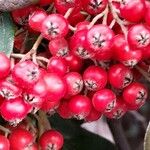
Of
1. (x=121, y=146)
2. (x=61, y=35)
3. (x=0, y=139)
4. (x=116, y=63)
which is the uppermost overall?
(x=61, y=35)

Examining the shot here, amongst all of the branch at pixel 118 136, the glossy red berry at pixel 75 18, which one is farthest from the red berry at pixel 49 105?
the branch at pixel 118 136

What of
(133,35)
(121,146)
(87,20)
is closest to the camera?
(133,35)

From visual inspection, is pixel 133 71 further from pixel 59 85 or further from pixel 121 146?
pixel 121 146

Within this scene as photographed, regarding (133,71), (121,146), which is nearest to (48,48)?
(133,71)

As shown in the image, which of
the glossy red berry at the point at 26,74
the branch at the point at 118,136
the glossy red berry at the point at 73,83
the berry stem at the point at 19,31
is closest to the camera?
the glossy red berry at the point at 26,74

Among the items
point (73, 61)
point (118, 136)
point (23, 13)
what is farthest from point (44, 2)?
point (118, 136)

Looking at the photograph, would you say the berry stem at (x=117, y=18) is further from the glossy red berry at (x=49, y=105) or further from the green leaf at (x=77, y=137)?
the green leaf at (x=77, y=137)
